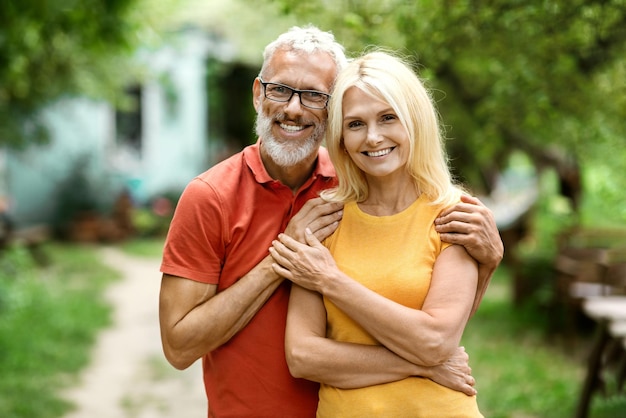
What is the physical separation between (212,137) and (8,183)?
6.08 m

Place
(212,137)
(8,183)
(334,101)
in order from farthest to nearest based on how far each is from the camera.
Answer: (212,137), (8,183), (334,101)

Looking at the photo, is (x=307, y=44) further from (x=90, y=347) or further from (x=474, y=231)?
(x=90, y=347)

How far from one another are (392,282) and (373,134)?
476 millimetres

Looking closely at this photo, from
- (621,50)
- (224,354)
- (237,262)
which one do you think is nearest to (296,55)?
(237,262)

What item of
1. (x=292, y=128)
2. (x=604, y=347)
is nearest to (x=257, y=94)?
(x=292, y=128)

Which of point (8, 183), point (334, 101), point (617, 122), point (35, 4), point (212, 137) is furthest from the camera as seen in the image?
point (212, 137)

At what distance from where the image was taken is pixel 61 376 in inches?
280

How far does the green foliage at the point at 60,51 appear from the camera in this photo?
5.35 meters

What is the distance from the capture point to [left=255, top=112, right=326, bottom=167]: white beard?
2.72 meters

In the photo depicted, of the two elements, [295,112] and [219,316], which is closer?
[219,316]

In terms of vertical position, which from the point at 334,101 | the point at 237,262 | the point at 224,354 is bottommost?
the point at 224,354

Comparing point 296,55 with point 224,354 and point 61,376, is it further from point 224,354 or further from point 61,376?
point 61,376

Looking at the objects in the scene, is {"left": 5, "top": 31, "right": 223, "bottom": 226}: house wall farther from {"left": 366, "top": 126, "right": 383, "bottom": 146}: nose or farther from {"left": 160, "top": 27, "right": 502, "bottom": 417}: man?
{"left": 366, "top": 126, "right": 383, "bottom": 146}: nose

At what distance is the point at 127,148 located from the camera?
18.3 metres
